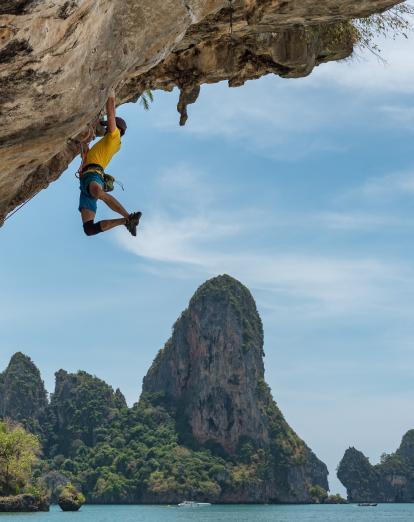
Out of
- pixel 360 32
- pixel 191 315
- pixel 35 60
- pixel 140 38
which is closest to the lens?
pixel 35 60

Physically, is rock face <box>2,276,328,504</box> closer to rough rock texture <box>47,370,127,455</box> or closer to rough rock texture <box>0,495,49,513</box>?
rough rock texture <box>47,370,127,455</box>

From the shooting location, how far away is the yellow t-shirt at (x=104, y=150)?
9.16m

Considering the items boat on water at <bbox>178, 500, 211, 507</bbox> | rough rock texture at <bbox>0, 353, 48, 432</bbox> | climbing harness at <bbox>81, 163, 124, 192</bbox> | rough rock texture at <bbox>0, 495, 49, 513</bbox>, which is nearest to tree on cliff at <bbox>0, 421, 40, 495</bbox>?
rough rock texture at <bbox>0, 495, 49, 513</bbox>

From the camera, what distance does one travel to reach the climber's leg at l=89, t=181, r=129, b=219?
29.4 feet

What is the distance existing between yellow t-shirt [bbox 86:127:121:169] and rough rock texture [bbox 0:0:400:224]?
27 cm

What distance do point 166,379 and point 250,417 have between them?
25.8m

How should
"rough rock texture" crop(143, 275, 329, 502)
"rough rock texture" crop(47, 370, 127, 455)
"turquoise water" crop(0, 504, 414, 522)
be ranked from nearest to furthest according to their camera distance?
"turquoise water" crop(0, 504, 414, 522), "rough rock texture" crop(143, 275, 329, 502), "rough rock texture" crop(47, 370, 127, 455)

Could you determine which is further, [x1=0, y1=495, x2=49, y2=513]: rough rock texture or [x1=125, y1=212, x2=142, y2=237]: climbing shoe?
[x1=0, y1=495, x2=49, y2=513]: rough rock texture

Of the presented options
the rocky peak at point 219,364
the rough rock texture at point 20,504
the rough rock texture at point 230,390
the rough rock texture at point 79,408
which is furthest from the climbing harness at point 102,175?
the rough rock texture at point 79,408

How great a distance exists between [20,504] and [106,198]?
6967 cm

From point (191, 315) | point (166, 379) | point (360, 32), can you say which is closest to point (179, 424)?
point (166, 379)

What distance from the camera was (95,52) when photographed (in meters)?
7.52

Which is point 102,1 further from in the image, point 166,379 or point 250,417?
point 166,379

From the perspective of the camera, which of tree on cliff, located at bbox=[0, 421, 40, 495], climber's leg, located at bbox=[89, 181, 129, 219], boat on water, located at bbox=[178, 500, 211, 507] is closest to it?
climber's leg, located at bbox=[89, 181, 129, 219]
